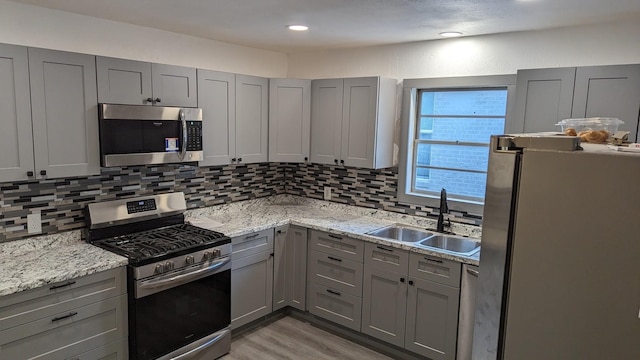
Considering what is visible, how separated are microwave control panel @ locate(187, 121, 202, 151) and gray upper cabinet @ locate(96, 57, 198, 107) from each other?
16 centimetres

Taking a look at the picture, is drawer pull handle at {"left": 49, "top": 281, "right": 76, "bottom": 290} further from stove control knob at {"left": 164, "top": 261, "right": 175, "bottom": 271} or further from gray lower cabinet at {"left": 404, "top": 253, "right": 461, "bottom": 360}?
gray lower cabinet at {"left": 404, "top": 253, "right": 461, "bottom": 360}

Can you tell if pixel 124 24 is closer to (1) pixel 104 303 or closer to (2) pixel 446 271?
(1) pixel 104 303

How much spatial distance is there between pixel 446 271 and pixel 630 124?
1.41 meters

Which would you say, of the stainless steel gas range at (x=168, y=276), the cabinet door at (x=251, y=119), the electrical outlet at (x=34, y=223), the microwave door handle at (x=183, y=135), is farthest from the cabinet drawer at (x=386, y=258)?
the electrical outlet at (x=34, y=223)

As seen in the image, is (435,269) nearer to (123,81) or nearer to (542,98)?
(542,98)

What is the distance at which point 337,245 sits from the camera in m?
3.56

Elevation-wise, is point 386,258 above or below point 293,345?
above

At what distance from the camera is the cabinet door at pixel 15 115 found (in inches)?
95.7

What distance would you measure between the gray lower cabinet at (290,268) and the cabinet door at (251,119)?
2.41 feet

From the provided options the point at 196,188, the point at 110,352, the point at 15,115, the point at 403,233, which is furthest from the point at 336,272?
the point at 15,115

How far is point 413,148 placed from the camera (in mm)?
3863

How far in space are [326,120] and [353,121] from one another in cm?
30

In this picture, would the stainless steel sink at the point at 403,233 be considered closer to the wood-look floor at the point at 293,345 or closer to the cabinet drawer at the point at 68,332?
the wood-look floor at the point at 293,345

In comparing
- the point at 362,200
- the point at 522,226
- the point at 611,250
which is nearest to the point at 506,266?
the point at 522,226
